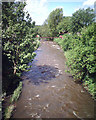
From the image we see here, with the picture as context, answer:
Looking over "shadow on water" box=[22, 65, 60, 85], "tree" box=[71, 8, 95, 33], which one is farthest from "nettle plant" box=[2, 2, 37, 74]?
"tree" box=[71, 8, 95, 33]

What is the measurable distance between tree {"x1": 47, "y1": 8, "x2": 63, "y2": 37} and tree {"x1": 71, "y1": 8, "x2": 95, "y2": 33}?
1962 cm

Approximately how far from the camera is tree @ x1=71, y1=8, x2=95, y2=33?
2325cm

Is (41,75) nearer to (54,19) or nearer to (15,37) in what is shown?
(15,37)

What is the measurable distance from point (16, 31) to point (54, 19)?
39.7 metres

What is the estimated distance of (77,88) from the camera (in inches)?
394

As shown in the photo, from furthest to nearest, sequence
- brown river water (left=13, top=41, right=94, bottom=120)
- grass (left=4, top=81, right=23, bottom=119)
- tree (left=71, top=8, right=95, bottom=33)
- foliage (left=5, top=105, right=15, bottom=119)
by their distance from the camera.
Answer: tree (left=71, top=8, right=95, bottom=33), brown river water (left=13, top=41, right=94, bottom=120), grass (left=4, top=81, right=23, bottom=119), foliage (left=5, top=105, right=15, bottom=119)

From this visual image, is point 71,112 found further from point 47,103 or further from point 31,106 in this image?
point 31,106

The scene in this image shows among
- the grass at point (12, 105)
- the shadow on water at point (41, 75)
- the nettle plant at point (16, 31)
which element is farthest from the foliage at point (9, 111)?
the shadow on water at point (41, 75)

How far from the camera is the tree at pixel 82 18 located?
23250 millimetres

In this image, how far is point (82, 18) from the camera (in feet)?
Result: 76.9

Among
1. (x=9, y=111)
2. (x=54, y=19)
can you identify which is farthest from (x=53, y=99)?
(x=54, y=19)

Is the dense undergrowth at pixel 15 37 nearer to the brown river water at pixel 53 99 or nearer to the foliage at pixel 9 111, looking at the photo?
the foliage at pixel 9 111

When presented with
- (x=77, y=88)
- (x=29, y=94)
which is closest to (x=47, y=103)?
(x=29, y=94)

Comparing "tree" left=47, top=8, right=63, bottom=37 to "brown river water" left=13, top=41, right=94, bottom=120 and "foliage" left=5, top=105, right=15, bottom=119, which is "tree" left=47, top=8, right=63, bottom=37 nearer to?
"brown river water" left=13, top=41, right=94, bottom=120
